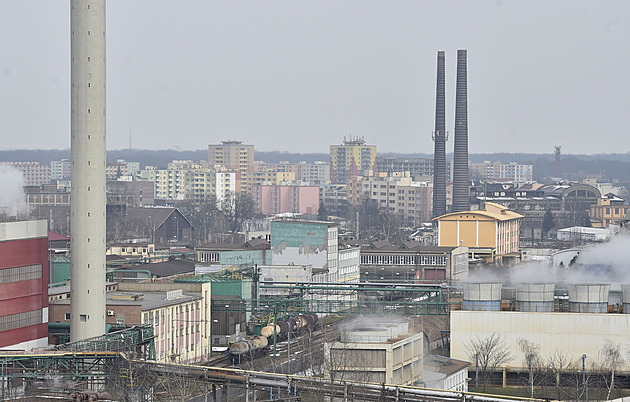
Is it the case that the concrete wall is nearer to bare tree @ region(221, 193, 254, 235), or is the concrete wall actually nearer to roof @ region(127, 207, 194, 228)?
bare tree @ region(221, 193, 254, 235)

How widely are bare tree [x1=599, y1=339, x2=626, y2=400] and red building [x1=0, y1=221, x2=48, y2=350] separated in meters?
22.4

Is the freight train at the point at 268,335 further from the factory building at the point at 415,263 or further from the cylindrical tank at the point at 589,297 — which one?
the factory building at the point at 415,263

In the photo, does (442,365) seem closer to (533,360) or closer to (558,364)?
(533,360)

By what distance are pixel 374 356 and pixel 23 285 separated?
1418 centimetres

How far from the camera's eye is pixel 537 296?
159ft

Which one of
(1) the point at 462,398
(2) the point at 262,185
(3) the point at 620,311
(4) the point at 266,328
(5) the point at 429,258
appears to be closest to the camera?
(1) the point at 462,398

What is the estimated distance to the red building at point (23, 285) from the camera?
41688 mm

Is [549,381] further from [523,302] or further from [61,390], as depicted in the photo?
[61,390]

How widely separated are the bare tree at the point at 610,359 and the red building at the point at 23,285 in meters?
22.4

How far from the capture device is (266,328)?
52562 mm

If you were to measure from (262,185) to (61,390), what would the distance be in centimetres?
14205

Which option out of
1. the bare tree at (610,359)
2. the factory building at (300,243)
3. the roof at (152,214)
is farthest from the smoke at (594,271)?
the roof at (152,214)

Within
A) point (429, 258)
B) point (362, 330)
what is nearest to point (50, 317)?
point (362, 330)

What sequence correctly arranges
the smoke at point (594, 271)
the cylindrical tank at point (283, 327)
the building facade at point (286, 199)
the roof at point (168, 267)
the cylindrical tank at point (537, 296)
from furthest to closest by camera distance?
Answer: 1. the building facade at point (286, 199)
2. the roof at point (168, 267)
3. the cylindrical tank at point (283, 327)
4. the smoke at point (594, 271)
5. the cylindrical tank at point (537, 296)
